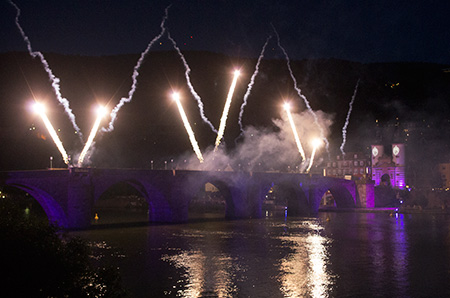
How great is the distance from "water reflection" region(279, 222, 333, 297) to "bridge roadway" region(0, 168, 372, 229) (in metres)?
20.9

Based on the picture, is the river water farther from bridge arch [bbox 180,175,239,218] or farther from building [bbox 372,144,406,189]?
building [bbox 372,144,406,189]

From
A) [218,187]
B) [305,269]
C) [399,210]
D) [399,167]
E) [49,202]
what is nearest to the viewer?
[305,269]

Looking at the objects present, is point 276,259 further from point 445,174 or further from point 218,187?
point 445,174

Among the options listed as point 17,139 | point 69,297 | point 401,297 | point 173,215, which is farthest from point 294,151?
point 69,297

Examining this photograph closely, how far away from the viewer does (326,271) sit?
136 feet

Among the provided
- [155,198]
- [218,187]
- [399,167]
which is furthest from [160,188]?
[399,167]

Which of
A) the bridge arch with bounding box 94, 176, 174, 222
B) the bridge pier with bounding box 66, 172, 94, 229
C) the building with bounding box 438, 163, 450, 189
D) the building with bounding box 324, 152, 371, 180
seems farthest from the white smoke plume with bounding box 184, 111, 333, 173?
the bridge pier with bounding box 66, 172, 94, 229

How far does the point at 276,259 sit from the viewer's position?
47.2 m

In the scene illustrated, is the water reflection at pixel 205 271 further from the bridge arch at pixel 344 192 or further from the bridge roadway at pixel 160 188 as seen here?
the bridge arch at pixel 344 192

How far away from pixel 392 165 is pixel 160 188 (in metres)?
103

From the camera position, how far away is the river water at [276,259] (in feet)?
115

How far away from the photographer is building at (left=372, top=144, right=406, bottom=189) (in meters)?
158

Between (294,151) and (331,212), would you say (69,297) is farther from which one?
(294,151)

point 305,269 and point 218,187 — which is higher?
point 218,187
